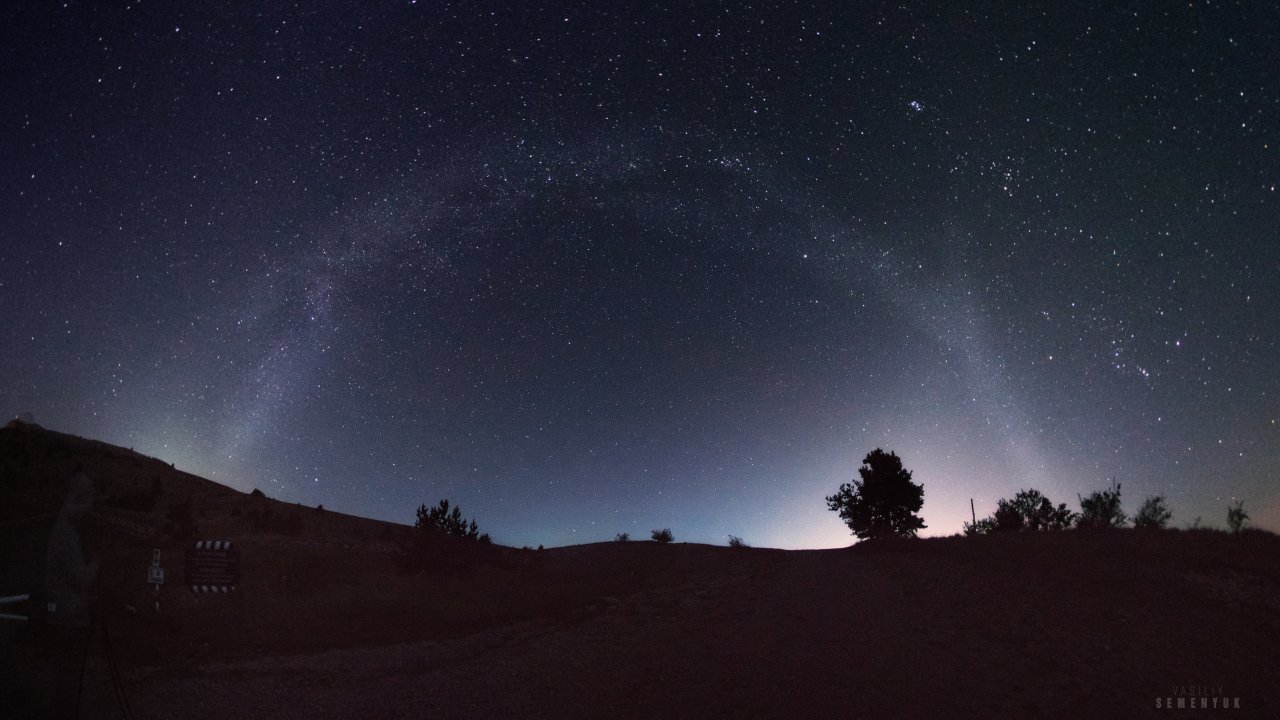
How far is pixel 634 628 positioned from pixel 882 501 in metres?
30.9

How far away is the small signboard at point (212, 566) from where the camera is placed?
54.6 ft

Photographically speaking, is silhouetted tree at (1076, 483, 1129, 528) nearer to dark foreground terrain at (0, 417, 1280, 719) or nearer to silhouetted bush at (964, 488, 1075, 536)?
silhouetted bush at (964, 488, 1075, 536)

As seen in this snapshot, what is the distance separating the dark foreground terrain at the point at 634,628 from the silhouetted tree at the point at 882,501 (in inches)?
657

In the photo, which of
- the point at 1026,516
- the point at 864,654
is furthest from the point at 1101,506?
the point at 864,654

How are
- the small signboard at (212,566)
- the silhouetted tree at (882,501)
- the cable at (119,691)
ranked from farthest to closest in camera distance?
the silhouetted tree at (882,501) < the small signboard at (212,566) < the cable at (119,691)

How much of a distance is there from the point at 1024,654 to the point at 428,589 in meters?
19.7

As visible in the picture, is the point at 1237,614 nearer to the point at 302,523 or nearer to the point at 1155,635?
the point at 1155,635

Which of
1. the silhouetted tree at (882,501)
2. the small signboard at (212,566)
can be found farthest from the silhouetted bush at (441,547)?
the silhouetted tree at (882,501)

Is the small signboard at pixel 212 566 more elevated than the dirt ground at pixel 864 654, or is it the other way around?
the small signboard at pixel 212 566

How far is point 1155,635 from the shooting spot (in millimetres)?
16547

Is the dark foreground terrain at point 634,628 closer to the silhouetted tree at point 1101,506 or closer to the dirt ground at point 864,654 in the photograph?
the dirt ground at point 864,654

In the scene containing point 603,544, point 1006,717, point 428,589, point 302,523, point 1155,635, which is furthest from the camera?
point 603,544

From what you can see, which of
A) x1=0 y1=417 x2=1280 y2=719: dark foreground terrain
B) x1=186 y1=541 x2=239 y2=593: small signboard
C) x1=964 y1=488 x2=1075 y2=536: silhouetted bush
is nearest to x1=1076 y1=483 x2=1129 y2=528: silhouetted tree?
x1=964 y1=488 x2=1075 y2=536: silhouetted bush

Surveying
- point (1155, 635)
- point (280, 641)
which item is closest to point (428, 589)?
point (280, 641)
